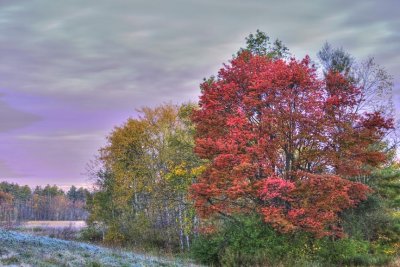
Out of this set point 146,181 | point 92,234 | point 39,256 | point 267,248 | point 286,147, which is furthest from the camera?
point 92,234

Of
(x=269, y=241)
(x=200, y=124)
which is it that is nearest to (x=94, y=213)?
(x=200, y=124)

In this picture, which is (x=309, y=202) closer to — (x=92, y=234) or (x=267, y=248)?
(x=267, y=248)

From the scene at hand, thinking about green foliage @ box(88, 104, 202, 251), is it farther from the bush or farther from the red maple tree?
the red maple tree

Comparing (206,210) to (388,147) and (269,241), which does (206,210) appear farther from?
(388,147)

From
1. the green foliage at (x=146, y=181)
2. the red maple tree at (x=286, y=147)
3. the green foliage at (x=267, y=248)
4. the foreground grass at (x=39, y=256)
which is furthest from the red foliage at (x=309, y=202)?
the green foliage at (x=146, y=181)

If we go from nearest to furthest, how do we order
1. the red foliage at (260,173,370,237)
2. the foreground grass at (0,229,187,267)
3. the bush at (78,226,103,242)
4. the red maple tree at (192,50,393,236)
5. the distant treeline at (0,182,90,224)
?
the foreground grass at (0,229,187,267)
the red foliage at (260,173,370,237)
the red maple tree at (192,50,393,236)
the bush at (78,226,103,242)
the distant treeline at (0,182,90,224)

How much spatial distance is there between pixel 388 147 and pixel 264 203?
65.4 feet

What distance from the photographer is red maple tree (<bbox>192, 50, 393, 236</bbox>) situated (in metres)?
25.0

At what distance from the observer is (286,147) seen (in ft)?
87.0

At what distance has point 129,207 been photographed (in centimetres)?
4562

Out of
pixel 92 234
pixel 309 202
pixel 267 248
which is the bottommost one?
pixel 92 234

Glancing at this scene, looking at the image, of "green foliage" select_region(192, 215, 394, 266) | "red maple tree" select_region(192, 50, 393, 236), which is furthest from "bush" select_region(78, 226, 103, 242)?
"red maple tree" select_region(192, 50, 393, 236)

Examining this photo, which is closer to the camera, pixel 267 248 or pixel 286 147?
pixel 267 248

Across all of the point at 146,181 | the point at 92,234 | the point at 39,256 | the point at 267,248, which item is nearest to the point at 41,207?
the point at 92,234
